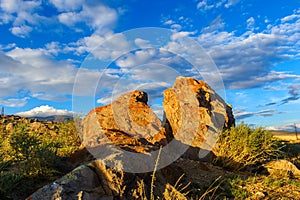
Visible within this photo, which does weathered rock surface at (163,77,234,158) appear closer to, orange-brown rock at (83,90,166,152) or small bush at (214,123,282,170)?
small bush at (214,123,282,170)

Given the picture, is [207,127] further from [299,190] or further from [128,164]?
[128,164]

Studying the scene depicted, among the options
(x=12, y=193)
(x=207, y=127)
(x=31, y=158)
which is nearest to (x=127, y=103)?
(x=207, y=127)

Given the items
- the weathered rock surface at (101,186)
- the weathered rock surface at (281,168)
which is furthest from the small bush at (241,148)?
the weathered rock surface at (101,186)

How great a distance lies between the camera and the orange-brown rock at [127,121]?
26.5 feet

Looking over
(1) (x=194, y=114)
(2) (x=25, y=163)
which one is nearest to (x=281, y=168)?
(1) (x=194, y=114)

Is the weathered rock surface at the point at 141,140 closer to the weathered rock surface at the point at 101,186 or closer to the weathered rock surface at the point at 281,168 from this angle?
the weathered rock surface at the point at 101,186

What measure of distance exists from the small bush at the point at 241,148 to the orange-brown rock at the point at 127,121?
1.95m

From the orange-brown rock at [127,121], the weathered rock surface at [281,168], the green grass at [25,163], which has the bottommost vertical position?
the weathered rock surface at [281,168]

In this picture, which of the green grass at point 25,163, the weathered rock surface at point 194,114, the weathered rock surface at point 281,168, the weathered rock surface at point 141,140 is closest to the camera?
the weathered rock surface at point 141,140

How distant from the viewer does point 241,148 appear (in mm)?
9367

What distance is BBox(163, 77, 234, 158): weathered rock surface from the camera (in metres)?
9.97

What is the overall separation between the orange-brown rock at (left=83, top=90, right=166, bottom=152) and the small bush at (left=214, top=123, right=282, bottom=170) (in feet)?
6.39

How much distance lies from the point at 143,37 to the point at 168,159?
4172mm

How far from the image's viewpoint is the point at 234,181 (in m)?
7.15
